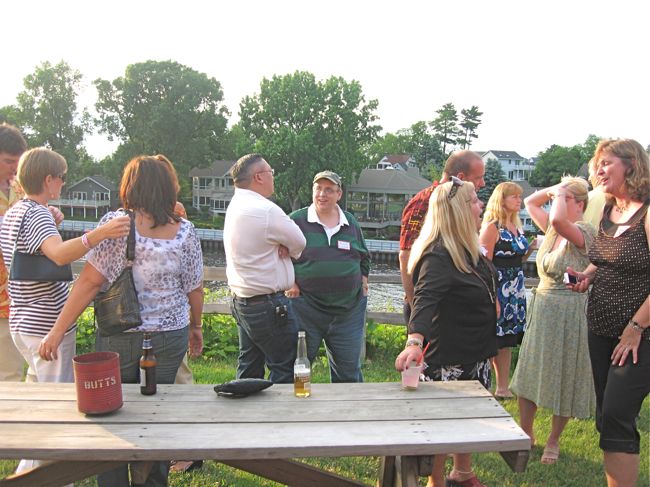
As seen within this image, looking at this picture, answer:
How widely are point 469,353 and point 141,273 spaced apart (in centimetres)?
174

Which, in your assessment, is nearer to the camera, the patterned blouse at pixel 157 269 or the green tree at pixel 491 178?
the patterned blouse at pixel 157 269

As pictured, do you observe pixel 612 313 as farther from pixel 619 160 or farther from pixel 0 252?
pixel 0 252

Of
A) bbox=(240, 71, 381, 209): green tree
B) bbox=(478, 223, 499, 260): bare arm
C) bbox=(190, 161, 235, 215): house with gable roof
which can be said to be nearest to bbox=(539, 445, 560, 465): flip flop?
bbox=(478, 223, 499, 260): bare arm

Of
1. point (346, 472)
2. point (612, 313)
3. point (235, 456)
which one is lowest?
point (346, 472)

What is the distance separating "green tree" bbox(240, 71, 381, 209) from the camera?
137 feet

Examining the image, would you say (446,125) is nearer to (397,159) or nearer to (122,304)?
(397,159)

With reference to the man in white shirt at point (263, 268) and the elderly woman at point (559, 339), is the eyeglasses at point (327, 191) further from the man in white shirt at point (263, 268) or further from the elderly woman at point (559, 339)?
the elderly woman at point (559, 339)

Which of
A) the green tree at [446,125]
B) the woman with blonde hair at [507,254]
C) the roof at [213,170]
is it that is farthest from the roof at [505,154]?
the woman with blonde hair at [507,254]

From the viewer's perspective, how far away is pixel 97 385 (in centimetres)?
220

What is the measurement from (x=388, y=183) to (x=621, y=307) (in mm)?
49997

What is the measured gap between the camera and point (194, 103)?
47688mm

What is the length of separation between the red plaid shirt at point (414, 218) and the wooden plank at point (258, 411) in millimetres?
1823

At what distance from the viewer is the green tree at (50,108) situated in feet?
149

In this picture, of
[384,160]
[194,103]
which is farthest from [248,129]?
[384,160]
